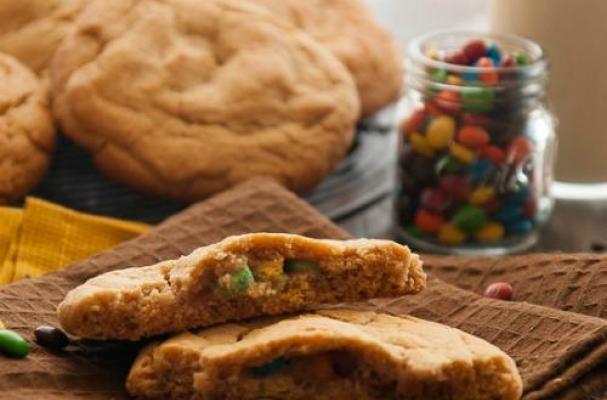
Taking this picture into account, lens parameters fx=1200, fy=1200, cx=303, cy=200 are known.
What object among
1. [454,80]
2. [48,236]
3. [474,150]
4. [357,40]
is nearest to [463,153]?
[474,150]

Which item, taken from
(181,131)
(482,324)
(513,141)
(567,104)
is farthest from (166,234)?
(567,104)

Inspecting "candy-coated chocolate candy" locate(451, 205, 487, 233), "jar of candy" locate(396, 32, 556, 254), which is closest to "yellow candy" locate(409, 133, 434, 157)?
"jar of candy" locate(396, 32, 556, 254)

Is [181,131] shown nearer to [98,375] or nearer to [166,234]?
[166,234]

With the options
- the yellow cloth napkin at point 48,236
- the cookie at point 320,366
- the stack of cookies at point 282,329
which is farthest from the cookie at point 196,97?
the cookie at point 320,366

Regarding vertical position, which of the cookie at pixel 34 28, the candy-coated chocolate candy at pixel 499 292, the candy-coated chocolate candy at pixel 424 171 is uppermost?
the cookie at pixel 34 28

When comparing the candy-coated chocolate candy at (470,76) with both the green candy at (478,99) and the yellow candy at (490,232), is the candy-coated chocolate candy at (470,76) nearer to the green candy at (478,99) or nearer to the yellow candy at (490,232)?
the green candy at (478,99)

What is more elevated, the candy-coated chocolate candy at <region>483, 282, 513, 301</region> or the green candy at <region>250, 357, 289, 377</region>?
the green candy at <region>250, 357, 289, 377</region>

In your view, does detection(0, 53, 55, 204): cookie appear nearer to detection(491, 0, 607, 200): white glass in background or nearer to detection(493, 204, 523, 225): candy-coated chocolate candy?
detection(493, 204, 523, 225): candy-coated chocolate candy
